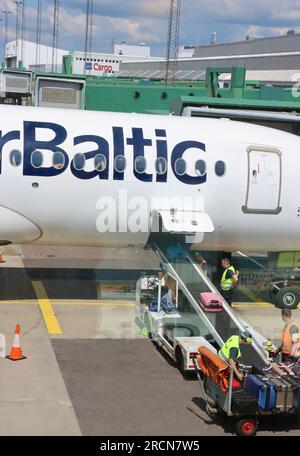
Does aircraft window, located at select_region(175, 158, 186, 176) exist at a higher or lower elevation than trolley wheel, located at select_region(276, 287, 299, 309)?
higher

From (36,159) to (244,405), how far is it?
29.7 ft

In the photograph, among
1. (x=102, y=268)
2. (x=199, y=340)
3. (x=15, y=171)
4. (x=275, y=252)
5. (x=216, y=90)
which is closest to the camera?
(x=199, y=340)

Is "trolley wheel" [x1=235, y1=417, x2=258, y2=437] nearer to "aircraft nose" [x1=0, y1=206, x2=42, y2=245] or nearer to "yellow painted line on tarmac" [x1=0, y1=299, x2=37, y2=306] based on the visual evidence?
"aircraft nose" [x1=0, y1=206, x2=42, y2=245]

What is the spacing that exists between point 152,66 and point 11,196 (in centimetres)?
12039

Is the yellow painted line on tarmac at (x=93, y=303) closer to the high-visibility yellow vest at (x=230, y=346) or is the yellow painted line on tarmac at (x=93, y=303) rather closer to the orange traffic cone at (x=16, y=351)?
the orange traffic cone at (x=16, y=351)

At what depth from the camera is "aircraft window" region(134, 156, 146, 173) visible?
17.7 m

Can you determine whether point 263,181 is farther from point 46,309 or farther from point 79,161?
point 46,309

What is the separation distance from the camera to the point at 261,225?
18891 millimetres

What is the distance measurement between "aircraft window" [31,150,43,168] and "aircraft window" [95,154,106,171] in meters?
1.50

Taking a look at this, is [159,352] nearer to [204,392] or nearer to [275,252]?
[204,392]

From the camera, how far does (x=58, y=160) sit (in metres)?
17.2

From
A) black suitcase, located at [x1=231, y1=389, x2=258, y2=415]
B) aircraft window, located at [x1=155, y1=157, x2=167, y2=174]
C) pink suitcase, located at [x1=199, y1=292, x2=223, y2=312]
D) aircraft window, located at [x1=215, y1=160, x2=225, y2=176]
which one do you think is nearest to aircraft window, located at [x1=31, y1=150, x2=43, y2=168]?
aircraft window, located at [x1=155, y1=157, x2=167, y2=174]

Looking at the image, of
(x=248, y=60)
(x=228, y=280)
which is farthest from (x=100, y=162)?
(x=248, y=60)
